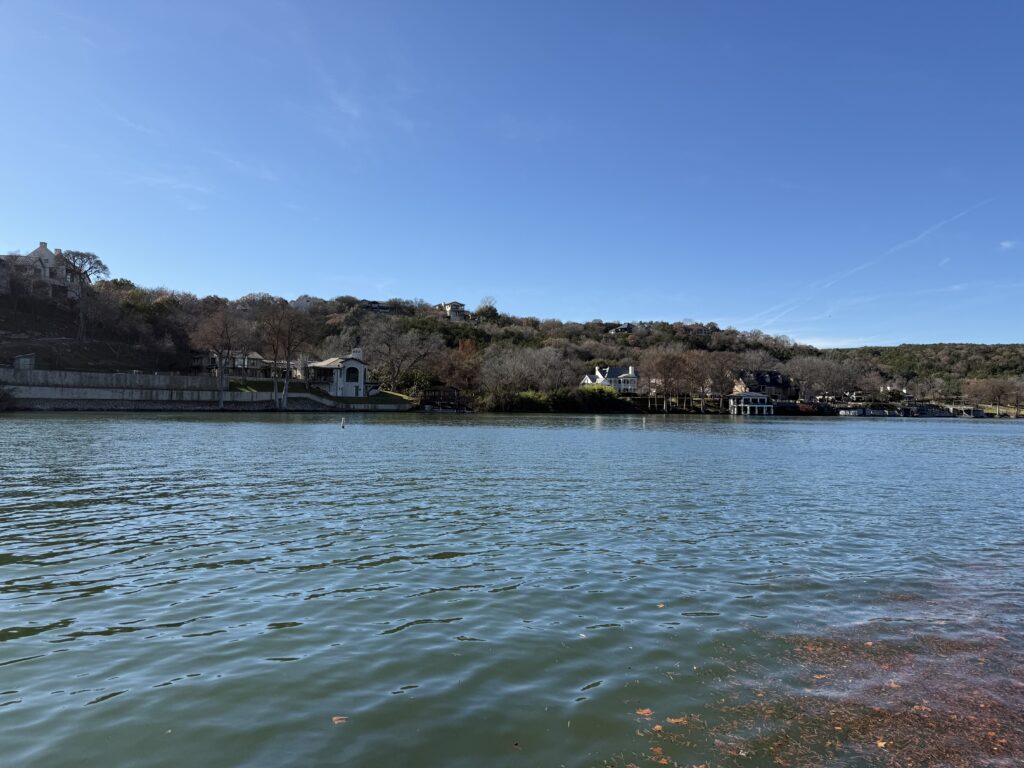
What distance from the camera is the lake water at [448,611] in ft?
19.3

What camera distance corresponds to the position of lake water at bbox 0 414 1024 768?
19.3 feet

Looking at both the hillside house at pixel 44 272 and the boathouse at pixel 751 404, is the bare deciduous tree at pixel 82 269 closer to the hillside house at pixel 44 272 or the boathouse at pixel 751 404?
the hillside house at pixel 44 272

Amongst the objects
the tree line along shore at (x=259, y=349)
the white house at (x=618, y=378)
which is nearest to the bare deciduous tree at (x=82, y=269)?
the tree line along shore at (x=259, y=349)

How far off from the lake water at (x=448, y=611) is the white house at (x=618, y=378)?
125124 millimetres

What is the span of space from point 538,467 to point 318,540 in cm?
1710

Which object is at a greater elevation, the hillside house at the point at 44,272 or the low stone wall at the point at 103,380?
the hillside house at the point at 44,272

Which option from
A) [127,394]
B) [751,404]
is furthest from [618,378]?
[127,394]

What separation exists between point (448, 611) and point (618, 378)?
466 ft

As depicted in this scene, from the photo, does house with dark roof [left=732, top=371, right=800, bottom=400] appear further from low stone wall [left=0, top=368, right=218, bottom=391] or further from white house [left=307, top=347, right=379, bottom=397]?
low stone wall [left=0, top=368, right=218, bottom=391]

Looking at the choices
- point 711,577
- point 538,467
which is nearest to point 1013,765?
point 711,577

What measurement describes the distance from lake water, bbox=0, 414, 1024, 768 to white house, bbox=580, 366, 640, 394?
12512 centimetres

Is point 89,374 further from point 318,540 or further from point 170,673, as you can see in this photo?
point 170,673

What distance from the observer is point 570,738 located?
19.1 feet

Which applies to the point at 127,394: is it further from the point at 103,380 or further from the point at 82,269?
the point at 82,269
